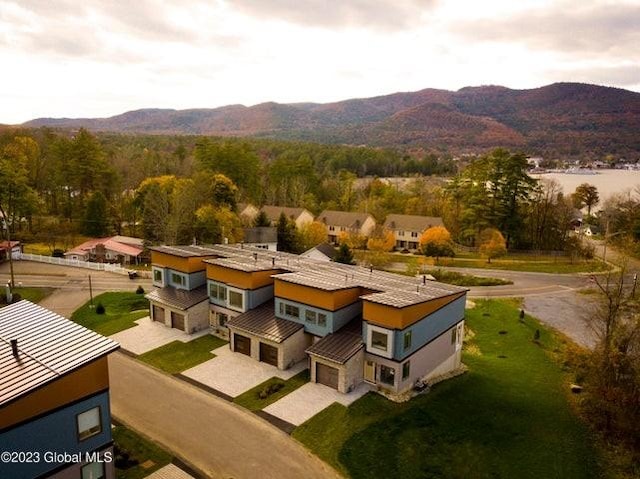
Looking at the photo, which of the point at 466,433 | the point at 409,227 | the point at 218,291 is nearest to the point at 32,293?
the point at 218,291

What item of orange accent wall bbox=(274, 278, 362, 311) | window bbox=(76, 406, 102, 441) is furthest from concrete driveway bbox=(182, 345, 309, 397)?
window bbox=(76, 406, 102, 441)

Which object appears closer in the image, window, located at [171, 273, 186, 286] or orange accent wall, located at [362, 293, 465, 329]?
orange accent wall, located at [362, 293, 465, 329]

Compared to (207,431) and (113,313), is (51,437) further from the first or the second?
(113,313)

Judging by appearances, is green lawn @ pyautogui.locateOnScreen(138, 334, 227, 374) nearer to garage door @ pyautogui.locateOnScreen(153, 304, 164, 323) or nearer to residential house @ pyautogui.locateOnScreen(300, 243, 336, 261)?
garage door @ pyautogui.locateOnScreen(153, 304, 164, 323)

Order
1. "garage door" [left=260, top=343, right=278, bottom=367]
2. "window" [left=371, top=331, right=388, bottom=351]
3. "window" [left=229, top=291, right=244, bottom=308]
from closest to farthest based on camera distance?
"window" [left=371, top=331, right=388, bottom=351]
"garage door" [left=260, top=343, right=278, bottom=367]
"window" [left=229, top=291, right=244, bottom=308]

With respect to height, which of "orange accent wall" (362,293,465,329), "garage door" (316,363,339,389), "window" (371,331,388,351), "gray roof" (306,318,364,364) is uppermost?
"orange accent wall" (362,293,465,329)

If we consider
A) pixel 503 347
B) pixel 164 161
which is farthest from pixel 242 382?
pixel 164 161

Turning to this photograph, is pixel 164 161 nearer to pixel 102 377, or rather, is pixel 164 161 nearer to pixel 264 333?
pixel 264 333
